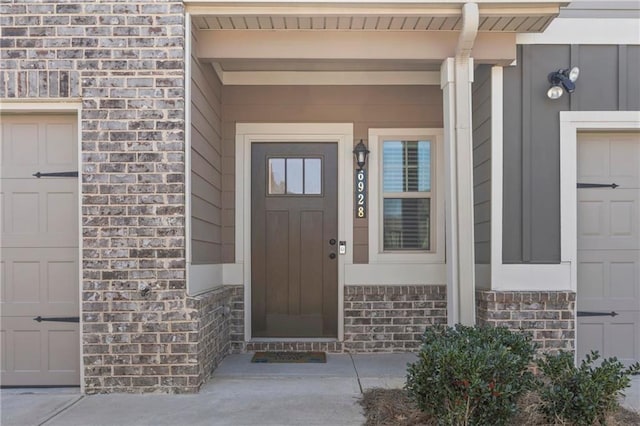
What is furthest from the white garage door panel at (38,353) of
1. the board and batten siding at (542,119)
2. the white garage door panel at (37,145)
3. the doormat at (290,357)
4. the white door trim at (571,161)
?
the white door trim at (571,161)

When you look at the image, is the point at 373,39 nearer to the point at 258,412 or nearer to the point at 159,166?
the point at 159,166

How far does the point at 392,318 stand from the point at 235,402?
Answer: 2083 mm

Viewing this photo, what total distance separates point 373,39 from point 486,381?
2.77m

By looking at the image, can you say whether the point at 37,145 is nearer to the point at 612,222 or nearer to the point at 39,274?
the point at 39,274

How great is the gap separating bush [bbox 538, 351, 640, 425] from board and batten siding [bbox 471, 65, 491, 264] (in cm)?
142

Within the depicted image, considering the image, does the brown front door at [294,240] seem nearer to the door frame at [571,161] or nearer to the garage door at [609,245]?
the door frame at [571,161]

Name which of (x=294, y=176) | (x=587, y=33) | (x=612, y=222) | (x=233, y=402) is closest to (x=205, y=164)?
(x=294, y=176)

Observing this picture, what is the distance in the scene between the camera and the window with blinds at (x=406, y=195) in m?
5.56

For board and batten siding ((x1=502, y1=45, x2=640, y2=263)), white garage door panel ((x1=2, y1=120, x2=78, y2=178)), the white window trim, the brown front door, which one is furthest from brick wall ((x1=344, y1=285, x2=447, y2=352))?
white garage door panel ((x1=2, y1=120, x2=78, y2=178))

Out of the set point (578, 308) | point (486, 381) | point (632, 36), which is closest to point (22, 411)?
point (486, 381)

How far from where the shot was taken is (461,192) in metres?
4.27

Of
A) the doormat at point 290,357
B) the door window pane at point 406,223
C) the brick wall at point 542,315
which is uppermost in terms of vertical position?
the door window pane at point 406,223

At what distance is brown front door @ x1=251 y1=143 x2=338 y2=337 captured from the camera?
5.53 meters

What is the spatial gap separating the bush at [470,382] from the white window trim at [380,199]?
217 centimetres
